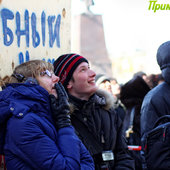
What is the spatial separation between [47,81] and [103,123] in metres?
0.72

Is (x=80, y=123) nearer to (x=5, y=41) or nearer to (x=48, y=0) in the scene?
(x=5, y=41)

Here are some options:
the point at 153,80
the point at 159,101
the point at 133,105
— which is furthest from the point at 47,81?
the point at 153,80

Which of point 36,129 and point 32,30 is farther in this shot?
point 32,30

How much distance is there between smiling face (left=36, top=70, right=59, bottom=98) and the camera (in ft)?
7.60

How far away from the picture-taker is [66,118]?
2.21 m

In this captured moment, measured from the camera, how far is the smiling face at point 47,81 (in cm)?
232

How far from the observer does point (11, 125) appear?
2035mm

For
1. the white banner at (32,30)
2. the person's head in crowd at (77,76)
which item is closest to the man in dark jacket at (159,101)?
the person's head in crowd at (77,76)

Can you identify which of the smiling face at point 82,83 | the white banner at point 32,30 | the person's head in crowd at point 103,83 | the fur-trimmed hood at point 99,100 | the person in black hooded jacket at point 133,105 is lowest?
the person in black hooded jacket at point 133,105

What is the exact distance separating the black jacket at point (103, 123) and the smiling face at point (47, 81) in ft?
1.40

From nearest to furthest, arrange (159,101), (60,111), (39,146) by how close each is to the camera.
Answer: (39,146)
(60,111)
(159,101)

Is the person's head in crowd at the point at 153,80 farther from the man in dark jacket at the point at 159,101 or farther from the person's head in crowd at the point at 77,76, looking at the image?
the person's head in crowd at the point at 77,76

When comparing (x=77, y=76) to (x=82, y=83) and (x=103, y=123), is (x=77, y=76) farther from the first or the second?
(x=103, y=123)

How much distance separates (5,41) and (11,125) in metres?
0.82
